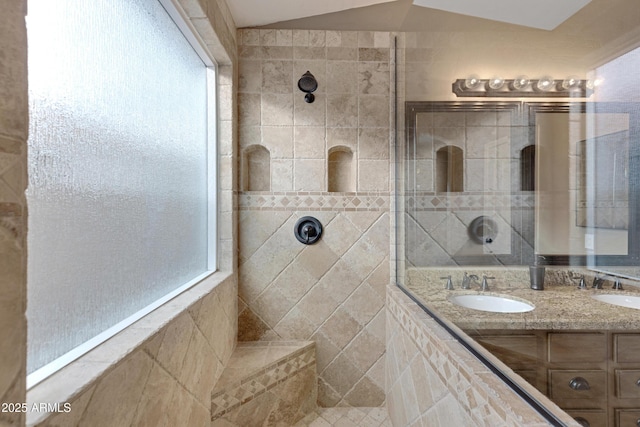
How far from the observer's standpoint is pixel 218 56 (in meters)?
→ 1.89

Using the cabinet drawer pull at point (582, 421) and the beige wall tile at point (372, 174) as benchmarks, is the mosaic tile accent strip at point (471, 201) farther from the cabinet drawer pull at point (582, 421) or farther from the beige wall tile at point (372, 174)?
the cabinet drawer pull at point (582, 421)

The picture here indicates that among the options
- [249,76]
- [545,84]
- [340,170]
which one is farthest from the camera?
[340,170]

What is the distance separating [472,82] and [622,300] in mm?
1116

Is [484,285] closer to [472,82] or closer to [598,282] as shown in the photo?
[598,282]

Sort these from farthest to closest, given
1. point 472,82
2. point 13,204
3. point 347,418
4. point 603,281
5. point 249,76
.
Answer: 1. point 249,76
2. point 347,418
3. point 472,82
4. point 603,281
5. point 13,204

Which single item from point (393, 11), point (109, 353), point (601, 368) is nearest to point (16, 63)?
point (109, 353)

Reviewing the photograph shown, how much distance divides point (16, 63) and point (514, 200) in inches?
74.9

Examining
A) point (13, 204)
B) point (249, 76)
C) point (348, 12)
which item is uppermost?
point (348, 12)

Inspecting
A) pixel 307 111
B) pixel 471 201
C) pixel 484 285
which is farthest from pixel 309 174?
pixel 484 285

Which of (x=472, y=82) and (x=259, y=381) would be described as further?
(x=259, y=381)

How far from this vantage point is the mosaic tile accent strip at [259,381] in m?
1.60

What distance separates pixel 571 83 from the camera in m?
1.15

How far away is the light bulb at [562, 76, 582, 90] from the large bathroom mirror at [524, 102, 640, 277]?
6 centimetres

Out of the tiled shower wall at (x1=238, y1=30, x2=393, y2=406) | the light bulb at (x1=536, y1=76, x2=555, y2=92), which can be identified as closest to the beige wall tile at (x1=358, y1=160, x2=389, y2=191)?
the tiled shower wall at (x1=238, y1=30, x2=393, y2=406)
